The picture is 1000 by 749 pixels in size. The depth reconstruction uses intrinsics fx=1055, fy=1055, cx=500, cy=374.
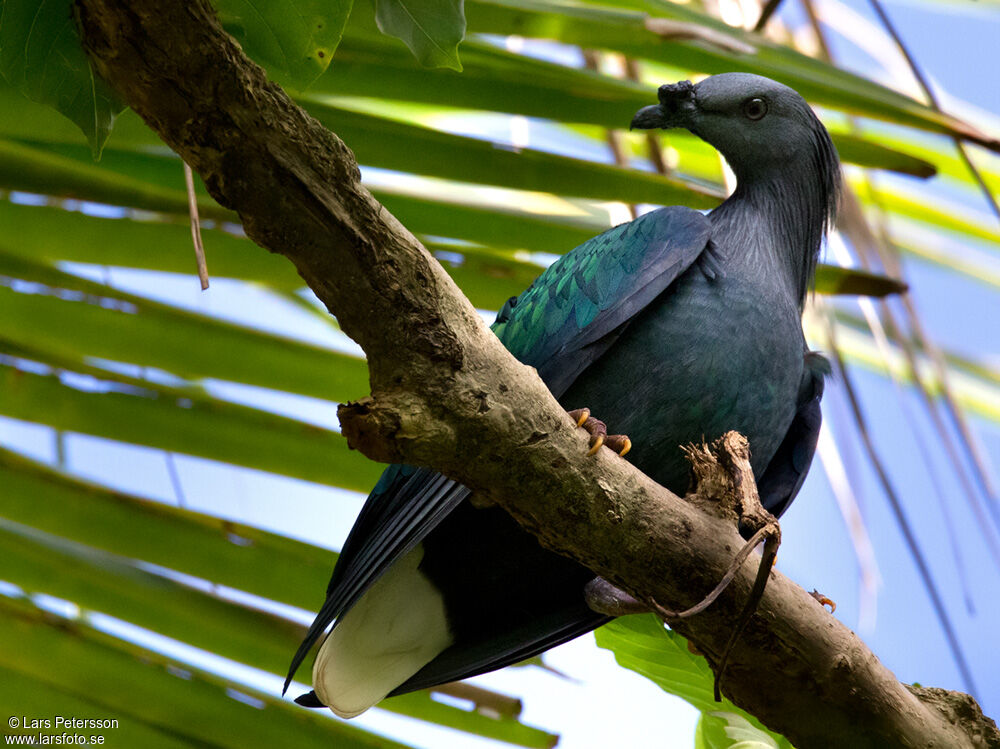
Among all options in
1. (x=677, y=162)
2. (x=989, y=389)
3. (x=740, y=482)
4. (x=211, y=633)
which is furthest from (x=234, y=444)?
(x=989, y=389)

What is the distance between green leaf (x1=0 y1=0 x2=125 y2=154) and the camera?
1663 millimetres

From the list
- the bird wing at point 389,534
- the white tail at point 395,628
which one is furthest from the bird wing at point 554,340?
the white tail at point 395,628

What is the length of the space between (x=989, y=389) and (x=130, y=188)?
3.88 metres

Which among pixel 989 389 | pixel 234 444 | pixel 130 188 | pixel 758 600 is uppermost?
pixel 989 389

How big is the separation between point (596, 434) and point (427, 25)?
792 mm

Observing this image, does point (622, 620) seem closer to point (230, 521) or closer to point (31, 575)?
point (230, 521)

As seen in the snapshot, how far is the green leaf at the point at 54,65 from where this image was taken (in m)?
1.66

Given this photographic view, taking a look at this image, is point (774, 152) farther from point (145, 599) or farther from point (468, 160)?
point (145, 599)

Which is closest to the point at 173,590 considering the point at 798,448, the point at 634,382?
the point at 634,382

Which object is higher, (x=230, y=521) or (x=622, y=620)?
(x=230, y=521)

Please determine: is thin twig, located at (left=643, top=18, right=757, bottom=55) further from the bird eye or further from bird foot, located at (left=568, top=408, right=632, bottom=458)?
bird foot, located at (left=568, top=408, right=632, bottom=458)

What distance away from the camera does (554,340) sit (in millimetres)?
2539

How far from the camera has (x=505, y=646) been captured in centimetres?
287

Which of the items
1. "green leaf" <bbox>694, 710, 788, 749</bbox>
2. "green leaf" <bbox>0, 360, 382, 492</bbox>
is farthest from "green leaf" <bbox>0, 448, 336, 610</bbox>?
"green leaf" <bbox>694, 710, 788, 749</bbox>
